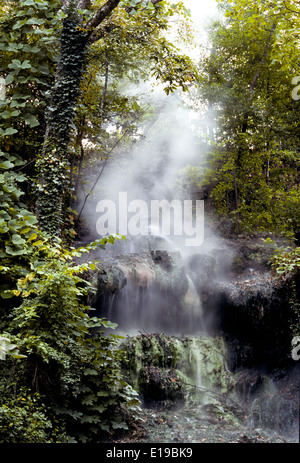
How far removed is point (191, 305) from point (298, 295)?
8.76 feet

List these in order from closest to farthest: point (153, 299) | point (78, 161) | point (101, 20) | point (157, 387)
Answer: point (157, 387), point (101, 20), point (153, 299), point (78, 161)

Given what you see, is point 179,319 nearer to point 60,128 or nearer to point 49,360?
point 49,360

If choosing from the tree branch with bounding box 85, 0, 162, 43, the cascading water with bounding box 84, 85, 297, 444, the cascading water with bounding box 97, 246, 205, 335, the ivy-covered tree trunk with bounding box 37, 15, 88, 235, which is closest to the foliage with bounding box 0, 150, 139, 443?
the ivy-covered tree trunk with bounding box 37, 15, 88, 235

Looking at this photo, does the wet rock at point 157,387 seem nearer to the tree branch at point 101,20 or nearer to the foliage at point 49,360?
the foliage at point 49,360

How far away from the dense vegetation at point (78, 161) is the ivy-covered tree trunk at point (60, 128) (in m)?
0.02

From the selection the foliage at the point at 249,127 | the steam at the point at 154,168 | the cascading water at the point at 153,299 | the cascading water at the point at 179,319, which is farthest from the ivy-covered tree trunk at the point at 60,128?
the foliage at the point at 249,127

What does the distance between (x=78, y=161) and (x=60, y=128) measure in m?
3.19

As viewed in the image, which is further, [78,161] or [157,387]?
[78,161]

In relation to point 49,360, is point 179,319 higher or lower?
higher

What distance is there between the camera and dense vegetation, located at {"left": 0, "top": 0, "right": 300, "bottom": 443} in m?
4.07

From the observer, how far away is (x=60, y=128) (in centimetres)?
627

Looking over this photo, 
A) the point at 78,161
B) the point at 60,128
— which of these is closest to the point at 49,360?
the point at 60,128

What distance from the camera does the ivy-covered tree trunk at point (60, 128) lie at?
596 cm

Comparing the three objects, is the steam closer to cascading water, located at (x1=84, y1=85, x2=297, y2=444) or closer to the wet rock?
cascading water, located at (x1=84, y1=85, x2=297, y2=444)
